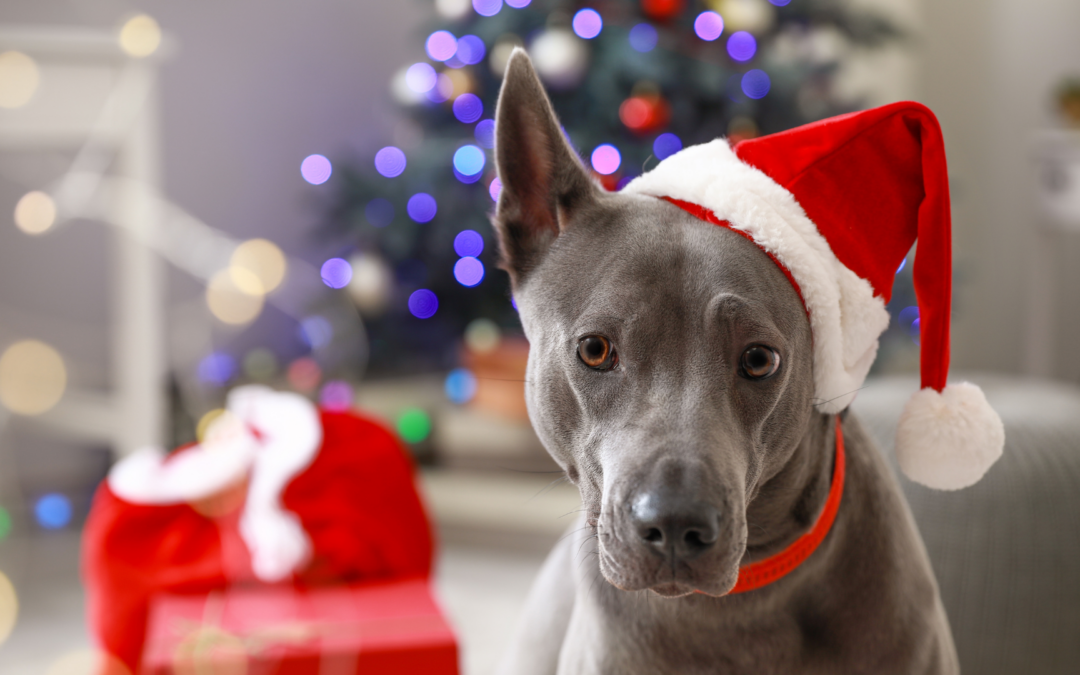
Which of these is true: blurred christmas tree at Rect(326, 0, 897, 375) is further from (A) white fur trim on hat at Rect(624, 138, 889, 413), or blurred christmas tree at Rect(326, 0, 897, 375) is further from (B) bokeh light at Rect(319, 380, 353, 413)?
(A) white fur trim on hat at Rect(624, 138, 889, 413)

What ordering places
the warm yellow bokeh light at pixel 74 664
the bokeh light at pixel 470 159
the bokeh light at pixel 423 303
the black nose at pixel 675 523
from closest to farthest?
the black nose at pixel 675 523 → the warm yellow bokeh light at pixel 74 664 → the bokeh light at pixel 470 159 → the bokeh light at pixel 423 303

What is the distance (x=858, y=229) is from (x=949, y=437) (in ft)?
0.71

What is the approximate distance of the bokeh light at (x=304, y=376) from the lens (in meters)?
2.97

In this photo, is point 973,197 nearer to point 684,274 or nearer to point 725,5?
point 725,5

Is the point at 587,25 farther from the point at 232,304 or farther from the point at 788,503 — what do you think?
the point at 788,503

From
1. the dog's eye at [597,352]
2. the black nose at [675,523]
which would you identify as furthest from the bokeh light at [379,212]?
the black nose at [675,523]

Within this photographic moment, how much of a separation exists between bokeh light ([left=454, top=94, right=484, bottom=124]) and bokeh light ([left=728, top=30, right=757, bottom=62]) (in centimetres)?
76

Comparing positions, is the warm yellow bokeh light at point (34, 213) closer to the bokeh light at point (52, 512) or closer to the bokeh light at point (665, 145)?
the bokeh light at point (52, 512)

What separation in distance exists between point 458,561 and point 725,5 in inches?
69.6

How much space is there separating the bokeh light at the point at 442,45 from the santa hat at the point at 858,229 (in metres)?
2.15

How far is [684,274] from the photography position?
2.69ft

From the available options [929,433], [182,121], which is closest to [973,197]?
[182,121]

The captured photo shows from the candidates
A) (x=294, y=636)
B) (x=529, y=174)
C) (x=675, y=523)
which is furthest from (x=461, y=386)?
(x=675, y=523)

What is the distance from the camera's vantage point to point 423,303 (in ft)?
9.98
